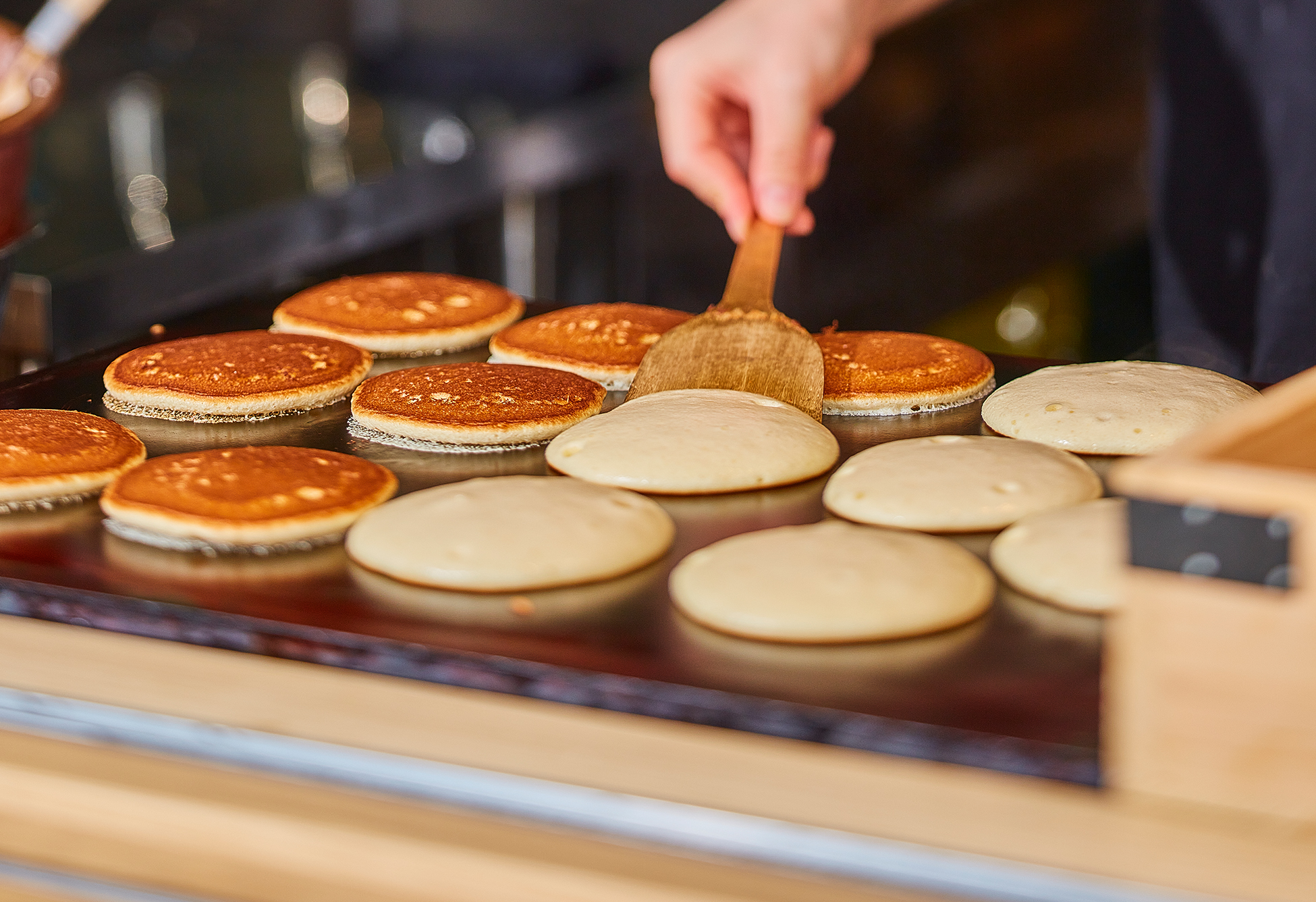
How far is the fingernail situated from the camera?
1639mm

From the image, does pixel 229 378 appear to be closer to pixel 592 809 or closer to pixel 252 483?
pixel 252 483

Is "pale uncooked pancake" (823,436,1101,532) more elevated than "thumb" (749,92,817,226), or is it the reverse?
"thumb" (749,92,817,226)

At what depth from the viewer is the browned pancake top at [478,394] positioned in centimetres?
139

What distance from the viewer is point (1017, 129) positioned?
3.84m

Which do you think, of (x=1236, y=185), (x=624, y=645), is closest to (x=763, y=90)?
(x=1236, y=185)

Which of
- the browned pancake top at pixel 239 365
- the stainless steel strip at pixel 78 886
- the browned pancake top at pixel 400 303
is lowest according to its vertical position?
the stainless steel strip at pixel 78 886

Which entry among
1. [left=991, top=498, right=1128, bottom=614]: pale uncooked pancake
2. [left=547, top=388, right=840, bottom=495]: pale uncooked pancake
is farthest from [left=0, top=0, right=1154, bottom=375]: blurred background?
[left=991, top=498, right=1128, bottom=614]: pale uncooked pancake

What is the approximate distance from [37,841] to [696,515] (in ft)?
1.86

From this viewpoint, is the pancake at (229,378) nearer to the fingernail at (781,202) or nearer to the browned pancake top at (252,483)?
the browned pancake top at (252,483)

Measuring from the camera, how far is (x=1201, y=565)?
0.69 meters

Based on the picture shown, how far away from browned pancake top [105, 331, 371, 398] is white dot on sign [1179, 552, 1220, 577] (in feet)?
3.32

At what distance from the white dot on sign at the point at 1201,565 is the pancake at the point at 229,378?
1.01 meters

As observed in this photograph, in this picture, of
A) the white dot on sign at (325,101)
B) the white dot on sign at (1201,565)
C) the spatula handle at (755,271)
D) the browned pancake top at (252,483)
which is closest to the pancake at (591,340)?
the spatula handle at (755,271)

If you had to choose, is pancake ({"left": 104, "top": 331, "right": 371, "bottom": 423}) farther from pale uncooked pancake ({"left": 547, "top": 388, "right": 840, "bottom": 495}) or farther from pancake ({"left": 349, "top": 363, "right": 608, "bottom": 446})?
pale uncooked pancake ({"left": 547, "top": 388, "right": 840, "bottom": 495})
